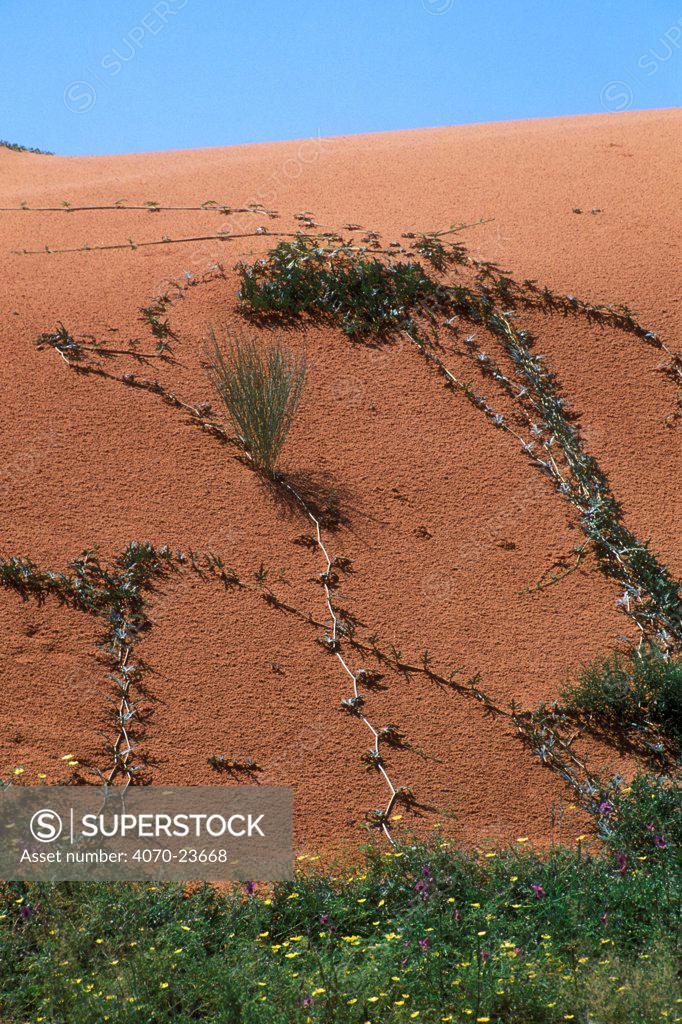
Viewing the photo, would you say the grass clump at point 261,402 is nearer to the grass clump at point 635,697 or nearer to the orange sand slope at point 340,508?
the orange sand slope at point 340,508

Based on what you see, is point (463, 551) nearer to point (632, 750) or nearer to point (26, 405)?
point (632, 750)

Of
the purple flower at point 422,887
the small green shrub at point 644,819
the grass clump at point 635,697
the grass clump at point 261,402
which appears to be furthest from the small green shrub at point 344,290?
the purple flower at point 422,887

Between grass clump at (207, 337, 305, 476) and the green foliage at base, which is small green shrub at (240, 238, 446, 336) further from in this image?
the green foliage at base

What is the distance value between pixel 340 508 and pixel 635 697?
1.79 metres

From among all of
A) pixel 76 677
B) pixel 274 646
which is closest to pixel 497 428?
pixel 274 646

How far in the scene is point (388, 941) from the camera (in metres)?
2.97

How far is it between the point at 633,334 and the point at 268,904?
14.4ft

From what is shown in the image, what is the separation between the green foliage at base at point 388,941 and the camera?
2600 millimetres

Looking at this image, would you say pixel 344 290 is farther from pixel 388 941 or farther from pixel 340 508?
pixel 388 941

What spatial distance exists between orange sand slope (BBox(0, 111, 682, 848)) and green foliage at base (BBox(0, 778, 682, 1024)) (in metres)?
0.42

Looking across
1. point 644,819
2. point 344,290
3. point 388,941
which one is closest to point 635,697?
point 644,819

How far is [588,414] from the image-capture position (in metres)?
5.59

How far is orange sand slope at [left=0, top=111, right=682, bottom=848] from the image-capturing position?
4039 mm

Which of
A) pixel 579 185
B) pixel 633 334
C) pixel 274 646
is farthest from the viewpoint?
pixel 579 185
